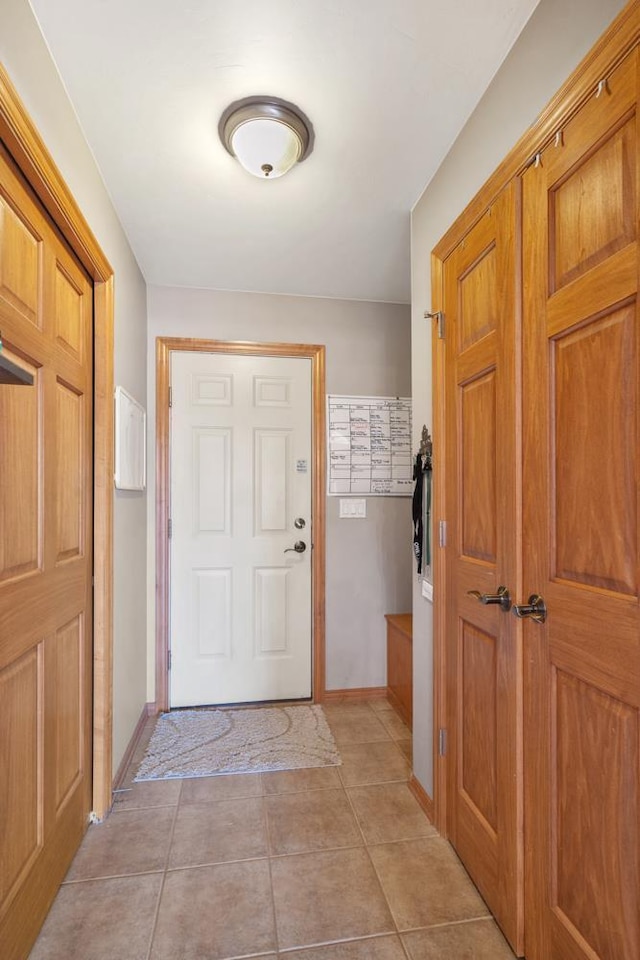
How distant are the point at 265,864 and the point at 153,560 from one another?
5.22 feet

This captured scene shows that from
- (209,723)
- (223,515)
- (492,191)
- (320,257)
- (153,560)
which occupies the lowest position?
(209,723)

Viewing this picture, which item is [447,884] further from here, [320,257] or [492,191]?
[320,257]

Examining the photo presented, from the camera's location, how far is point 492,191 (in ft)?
4.69

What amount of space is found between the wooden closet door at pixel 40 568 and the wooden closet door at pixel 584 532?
1.30 metres

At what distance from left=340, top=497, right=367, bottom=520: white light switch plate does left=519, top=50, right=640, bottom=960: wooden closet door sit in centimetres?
174

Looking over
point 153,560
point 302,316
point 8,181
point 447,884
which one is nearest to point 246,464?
point 153,560

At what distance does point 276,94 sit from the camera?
4.83 ft

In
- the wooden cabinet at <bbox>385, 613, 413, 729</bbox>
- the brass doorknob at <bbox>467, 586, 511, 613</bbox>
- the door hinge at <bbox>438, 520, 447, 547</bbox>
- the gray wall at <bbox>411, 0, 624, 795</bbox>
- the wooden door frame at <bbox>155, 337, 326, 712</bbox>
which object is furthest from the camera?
the wooden door frame at <bbox>155, 337, 326, 712</bbox>

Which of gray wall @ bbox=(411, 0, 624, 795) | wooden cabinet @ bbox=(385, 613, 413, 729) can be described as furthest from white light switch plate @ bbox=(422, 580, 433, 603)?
wooden cabinet @ bbox=(385, 613, 413, 729)

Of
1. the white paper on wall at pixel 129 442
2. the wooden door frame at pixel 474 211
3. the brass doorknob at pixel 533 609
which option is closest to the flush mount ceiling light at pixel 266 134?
the wooden door frame at pixel 474 211

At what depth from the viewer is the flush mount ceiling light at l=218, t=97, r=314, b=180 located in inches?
59.1

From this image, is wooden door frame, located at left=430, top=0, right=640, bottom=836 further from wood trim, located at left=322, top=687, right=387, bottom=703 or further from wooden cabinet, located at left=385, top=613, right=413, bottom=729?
wood trim, located at left=322, top=687, right=387, bottom=703

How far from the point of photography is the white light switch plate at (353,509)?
2.99 metres

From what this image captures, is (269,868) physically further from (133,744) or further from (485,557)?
(485,557)
